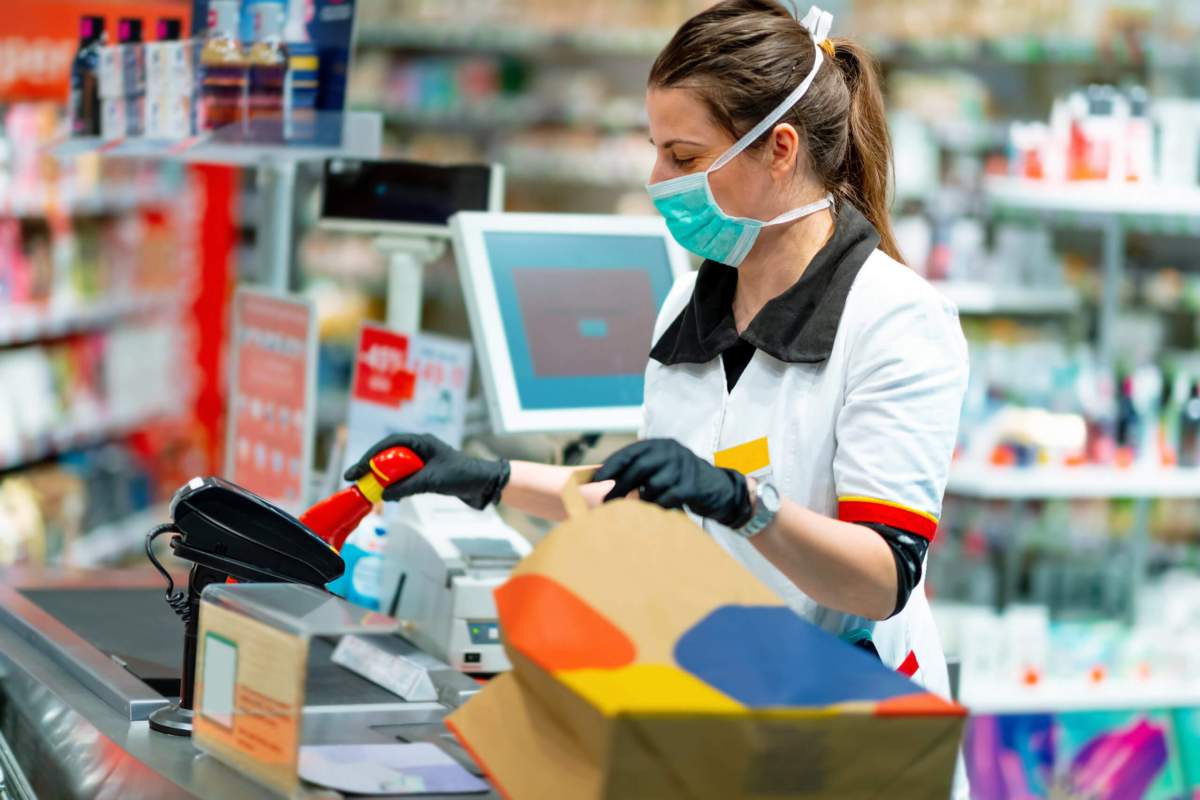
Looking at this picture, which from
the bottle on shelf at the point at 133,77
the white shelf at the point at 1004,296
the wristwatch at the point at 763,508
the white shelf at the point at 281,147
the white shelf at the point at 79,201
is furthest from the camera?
the white shelf at the point at 79,201

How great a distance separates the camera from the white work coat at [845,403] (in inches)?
68.6

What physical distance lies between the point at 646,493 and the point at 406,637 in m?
0.94

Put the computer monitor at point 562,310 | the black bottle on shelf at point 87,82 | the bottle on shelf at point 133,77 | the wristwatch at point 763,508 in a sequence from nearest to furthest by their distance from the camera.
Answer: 1. the wristwatch at point 763,508
2. the computer monitor at point 562,310
3. the bottle on shelf at point 133,77
4. the black bottle on shelf at point 87,82

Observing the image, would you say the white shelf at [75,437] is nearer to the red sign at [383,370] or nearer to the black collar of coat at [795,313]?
the red sign at [383,370]

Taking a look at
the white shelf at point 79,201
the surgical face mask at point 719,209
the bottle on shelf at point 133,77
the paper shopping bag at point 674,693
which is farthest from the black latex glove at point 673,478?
the white shelf at point 79,201

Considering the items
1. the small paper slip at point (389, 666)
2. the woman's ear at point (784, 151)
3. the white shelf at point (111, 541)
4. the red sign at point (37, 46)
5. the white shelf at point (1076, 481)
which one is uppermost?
the red sign at point (37, 46)

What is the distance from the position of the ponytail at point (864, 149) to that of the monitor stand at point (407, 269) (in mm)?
1007

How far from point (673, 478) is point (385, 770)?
46 centimetres

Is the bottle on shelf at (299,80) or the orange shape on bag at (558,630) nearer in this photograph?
the orange shape on bag at (558,630)

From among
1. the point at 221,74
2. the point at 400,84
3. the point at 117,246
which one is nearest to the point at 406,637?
the point at 221,74

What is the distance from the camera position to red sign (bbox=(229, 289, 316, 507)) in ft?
9.25

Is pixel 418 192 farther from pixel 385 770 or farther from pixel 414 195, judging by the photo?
pixel 385 770

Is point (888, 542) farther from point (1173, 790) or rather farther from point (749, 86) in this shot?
point (1173, 790)

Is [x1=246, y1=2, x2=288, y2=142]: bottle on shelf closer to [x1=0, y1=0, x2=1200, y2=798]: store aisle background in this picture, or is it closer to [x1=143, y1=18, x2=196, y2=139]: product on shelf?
[x1=143, y1=18, x2=196, y2=139]: product on shelf
